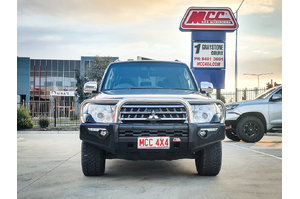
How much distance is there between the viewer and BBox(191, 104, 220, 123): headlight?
484 cm

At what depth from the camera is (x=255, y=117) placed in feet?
35.1

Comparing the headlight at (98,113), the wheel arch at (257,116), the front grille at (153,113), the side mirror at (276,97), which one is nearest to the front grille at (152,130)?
the front grille at (153,113)

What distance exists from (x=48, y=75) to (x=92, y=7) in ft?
132

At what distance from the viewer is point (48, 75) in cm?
4716

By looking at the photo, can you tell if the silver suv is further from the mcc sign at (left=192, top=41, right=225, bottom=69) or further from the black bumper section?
the black bumper section

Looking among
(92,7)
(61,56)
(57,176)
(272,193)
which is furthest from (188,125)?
(61,56)

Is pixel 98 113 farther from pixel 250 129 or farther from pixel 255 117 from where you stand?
pixel 255 117

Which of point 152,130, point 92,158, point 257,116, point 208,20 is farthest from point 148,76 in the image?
point 208,20

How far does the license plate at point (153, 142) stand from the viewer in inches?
179

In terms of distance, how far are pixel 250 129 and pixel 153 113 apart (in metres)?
6.83

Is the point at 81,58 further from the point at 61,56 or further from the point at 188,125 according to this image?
the point at 188,125

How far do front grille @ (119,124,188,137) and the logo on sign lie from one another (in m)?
12.0

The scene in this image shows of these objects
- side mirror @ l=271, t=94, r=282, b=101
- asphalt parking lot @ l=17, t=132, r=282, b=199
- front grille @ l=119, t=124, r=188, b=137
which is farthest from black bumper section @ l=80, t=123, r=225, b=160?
side mirror @ l=271, t=94, r=282, b=101

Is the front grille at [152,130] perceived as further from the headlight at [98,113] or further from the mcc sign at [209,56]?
the mcc sign at [209,56]
